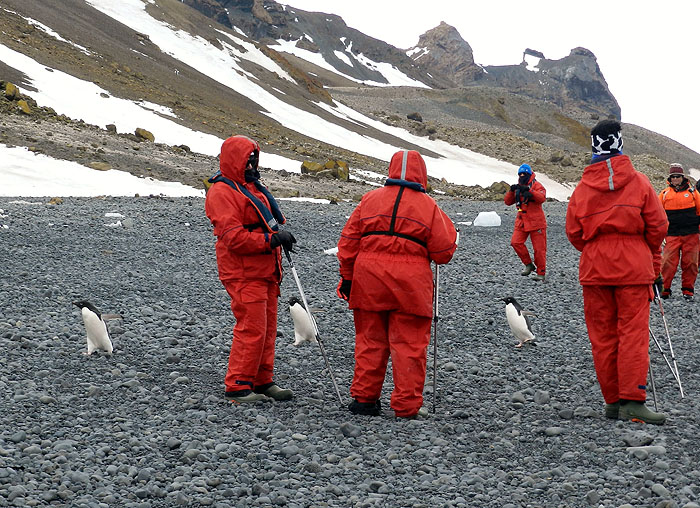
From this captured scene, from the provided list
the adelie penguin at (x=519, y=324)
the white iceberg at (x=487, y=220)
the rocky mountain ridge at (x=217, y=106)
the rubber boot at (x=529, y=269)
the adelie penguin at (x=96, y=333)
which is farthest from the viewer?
the rocky mountain ridge at (x=217, y=106)

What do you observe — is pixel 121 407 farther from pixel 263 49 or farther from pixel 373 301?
pixel 263 49

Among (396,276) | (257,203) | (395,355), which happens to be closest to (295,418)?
(395,355)

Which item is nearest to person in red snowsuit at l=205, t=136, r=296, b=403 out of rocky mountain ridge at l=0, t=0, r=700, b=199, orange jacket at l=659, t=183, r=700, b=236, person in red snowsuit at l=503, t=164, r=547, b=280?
person in red snowsuit at l=503, t=164, r=547, b=280

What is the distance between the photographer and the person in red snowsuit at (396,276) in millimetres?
5605

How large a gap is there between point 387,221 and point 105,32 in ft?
170

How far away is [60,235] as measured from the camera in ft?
44.2

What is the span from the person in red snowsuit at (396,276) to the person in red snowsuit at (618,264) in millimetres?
1199

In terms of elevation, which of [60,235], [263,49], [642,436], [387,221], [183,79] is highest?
[263,49]

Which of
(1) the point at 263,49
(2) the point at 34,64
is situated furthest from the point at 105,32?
(1) the point at 263,49

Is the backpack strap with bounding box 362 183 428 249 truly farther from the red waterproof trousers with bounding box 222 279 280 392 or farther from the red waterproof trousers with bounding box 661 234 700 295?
the red waterproof trousers with bounding box 661 234 700 295

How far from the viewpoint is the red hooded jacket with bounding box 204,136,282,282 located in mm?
5785

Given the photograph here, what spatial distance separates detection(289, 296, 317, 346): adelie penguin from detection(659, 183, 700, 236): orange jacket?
7.07 metres

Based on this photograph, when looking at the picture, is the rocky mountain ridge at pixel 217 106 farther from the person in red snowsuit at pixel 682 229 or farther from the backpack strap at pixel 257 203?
the backpack strap at pixel 257 203

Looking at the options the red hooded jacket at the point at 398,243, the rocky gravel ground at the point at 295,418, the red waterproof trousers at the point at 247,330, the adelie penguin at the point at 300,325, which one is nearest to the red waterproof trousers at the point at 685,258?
the rocky gravel ground at the point at 295,418
